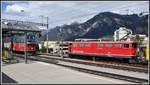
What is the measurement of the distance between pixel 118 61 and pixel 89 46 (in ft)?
20.2

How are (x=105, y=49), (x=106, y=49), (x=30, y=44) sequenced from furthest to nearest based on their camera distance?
(x=30, y=44)
(x=105, y=49)
(x=106, y=49)

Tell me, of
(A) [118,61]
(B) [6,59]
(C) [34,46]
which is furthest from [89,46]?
(C) [34,46]

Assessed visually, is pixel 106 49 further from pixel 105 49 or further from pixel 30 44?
pixel 30 44

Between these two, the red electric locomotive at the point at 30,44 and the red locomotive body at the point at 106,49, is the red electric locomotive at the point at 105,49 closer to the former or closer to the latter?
the red locomotive body at the point at 106,49

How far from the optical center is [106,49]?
33.6m

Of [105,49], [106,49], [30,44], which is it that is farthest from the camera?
[30,44]

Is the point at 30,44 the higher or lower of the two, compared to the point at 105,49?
higher

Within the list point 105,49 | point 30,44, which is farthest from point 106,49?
point 30,44

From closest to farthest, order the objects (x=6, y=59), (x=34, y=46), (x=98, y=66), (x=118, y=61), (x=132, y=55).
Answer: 1. (x=98, y=66)
2. (x=132, y=55)
3. (x=118, y=61)
4. (x=6, y=59)
5. (x=34, y=46)

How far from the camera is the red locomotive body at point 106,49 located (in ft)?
97.8

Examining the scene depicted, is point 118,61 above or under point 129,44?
under

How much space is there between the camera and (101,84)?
54.2 ft

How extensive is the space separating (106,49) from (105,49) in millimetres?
243

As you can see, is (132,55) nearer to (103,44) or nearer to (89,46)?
(103,44)
